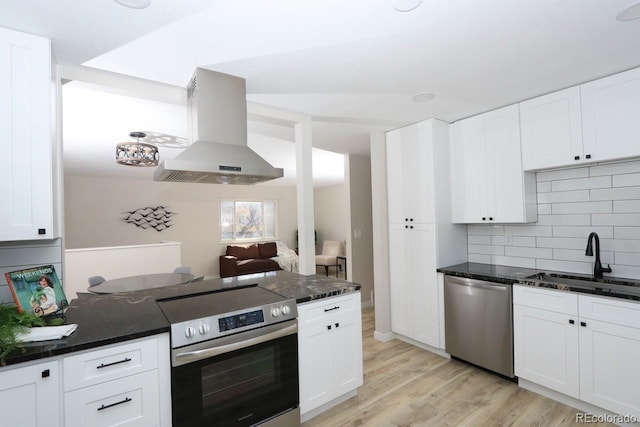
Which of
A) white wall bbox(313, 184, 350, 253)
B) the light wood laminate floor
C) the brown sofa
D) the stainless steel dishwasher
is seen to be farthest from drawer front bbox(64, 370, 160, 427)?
white wall bbox(313, 184, 350, 253)

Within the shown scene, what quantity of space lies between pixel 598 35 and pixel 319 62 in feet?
5.22

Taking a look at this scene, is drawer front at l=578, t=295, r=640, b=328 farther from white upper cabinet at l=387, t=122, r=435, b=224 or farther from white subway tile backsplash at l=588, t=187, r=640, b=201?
white upper cabinet at l=387, t=122, r=435, b=224

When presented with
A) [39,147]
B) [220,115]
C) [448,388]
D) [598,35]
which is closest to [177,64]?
[220,115]

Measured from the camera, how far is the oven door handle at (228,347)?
1.53 m

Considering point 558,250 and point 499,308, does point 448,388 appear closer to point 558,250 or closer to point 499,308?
point 499,308

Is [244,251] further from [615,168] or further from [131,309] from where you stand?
[615,168]

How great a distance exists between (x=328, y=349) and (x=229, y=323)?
0.82 m

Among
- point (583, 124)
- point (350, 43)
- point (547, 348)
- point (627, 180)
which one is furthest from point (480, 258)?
point (350, 43)

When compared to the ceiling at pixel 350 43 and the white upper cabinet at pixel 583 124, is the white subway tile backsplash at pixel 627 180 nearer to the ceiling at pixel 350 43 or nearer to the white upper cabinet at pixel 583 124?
the white upper cabinet at pixel 583 124

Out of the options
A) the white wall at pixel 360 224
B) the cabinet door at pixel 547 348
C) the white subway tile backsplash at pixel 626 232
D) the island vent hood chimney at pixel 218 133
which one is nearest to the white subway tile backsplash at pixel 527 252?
the white subway tile backsplash at pixel 626 232

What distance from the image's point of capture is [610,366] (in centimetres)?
200

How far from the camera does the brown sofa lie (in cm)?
732

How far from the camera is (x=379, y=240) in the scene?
3580 millimetres

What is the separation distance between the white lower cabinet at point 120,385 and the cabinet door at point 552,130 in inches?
119
